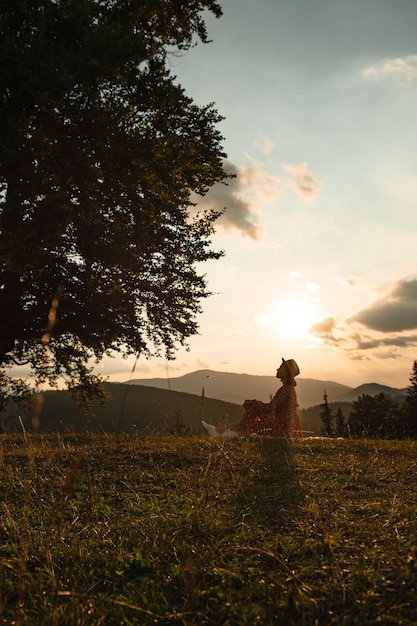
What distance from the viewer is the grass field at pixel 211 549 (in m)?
3.31

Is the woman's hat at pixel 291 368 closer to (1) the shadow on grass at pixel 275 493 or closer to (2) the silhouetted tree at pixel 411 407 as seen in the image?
(1) the shadow on grass at pixel 275 493

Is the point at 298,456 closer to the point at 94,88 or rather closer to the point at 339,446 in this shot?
the point at 339,446

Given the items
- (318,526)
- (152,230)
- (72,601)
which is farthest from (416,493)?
(152,230)

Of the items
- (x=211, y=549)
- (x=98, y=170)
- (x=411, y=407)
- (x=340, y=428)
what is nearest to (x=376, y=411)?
(x=411, y=407)

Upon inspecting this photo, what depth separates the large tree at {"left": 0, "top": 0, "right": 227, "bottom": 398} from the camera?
12117mm

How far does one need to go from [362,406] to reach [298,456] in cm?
3746

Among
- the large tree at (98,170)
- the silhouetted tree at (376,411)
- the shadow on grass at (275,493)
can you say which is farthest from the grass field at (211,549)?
Answer: the silhouetted tree at (376,411)

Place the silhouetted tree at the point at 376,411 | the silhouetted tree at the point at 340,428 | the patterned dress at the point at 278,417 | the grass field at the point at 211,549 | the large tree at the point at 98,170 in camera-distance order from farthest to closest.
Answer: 1. the silhouetted tree at the point at 376,411
2. the patterned dress at the point at 278,417
3. the silhouetted tree at the point at 340,428
4. the large tree at the point at 98,170
5. the grass field at the point at 211,549

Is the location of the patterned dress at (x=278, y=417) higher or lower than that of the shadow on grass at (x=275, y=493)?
higher

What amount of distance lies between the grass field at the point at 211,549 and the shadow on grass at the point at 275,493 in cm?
3

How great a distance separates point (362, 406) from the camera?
4519 cm

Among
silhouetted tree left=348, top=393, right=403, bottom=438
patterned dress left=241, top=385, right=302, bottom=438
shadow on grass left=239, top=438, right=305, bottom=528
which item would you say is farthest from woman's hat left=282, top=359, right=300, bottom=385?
silhouetted tree left=348, top=393, right=403, bottom=438

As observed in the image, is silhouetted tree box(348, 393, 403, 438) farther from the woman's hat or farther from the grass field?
the grass field

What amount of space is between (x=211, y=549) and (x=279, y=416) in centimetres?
1342
